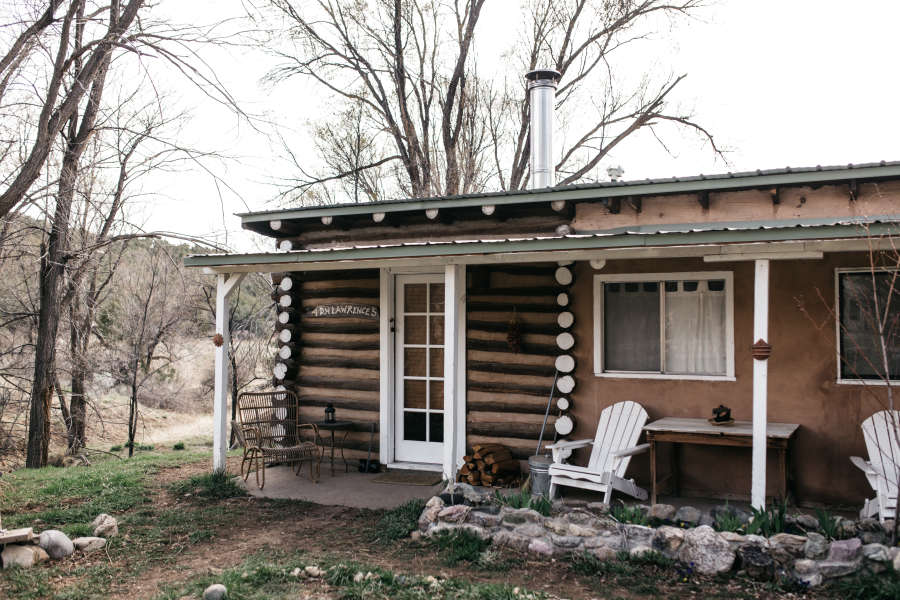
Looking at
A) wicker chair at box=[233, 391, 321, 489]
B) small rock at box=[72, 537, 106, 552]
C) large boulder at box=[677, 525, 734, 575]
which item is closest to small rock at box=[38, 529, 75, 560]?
small rock at box=[72, 537, 106, 552]

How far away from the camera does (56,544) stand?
199 inches

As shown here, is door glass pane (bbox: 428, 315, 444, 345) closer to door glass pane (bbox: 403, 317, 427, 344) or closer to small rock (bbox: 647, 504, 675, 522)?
door glass pane (bbox: 403, 317, 427, 344)

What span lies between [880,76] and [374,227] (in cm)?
1080

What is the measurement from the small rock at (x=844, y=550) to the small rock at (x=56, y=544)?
5.09m

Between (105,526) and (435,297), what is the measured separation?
3.72 metres

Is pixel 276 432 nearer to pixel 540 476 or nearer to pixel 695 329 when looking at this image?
pixel 540 476

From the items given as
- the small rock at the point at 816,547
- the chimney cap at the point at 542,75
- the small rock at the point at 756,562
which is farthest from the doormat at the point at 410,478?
the chimney cap at the point at 542,75

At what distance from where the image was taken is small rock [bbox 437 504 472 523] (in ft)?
17.2

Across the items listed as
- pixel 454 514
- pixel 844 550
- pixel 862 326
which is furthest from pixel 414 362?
pixel 844 550

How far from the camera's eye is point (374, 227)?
7812 mm

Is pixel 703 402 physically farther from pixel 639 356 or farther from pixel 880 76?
pixel 880 76

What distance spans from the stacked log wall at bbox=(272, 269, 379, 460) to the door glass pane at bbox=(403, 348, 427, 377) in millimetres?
338

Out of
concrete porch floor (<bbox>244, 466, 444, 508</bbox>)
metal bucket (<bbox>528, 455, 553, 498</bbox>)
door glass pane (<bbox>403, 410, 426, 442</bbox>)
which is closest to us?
metal bucket (<bbox>528, 455, 553, 498</bbox>)

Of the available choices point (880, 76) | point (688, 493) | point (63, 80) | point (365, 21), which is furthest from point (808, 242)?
point (365, 21)
